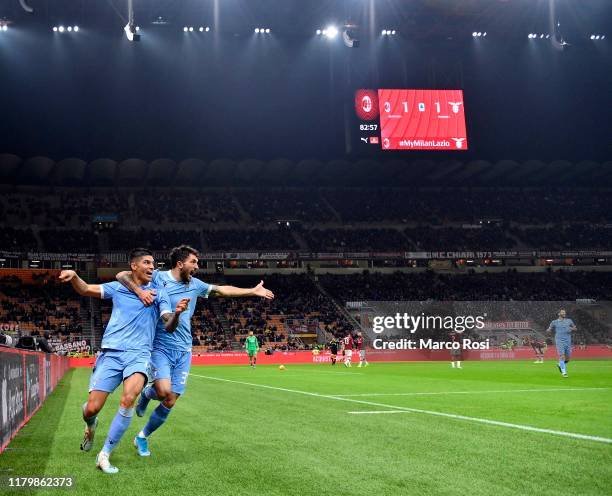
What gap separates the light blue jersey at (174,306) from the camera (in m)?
8.03

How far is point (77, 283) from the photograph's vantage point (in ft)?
23.2

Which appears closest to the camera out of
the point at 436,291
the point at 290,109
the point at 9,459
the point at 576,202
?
the point at 9,459

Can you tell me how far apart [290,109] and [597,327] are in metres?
29.1

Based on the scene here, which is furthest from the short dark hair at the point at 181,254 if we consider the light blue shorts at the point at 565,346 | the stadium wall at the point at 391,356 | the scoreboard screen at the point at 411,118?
the scoreboard screen at the point at 411,118

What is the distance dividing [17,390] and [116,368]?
420 cm

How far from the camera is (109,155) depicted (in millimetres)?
59781

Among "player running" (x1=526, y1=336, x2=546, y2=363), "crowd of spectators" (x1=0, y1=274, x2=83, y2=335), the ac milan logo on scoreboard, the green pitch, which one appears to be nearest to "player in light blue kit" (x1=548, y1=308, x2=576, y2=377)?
the green pitch

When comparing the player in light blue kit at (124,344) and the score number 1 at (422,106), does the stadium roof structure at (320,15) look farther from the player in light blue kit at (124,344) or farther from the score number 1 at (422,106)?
the player in light blue kit at (124,344)

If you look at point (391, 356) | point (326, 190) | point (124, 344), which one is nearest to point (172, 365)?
point (124, 344)

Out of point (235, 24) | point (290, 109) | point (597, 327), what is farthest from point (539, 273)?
point (235, 24)

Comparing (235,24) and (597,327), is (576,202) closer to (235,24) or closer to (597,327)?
(597,327)

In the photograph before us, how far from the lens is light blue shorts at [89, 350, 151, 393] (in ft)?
23.6

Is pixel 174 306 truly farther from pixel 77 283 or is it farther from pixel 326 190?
pixel 326 190

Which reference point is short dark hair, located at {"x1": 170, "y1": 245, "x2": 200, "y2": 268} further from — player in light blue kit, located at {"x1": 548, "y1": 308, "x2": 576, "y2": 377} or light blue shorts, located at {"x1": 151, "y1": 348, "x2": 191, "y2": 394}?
player in light blue kit, located at {"x1": 548, "y1": 308, "x2": 576, "y2": 377}
